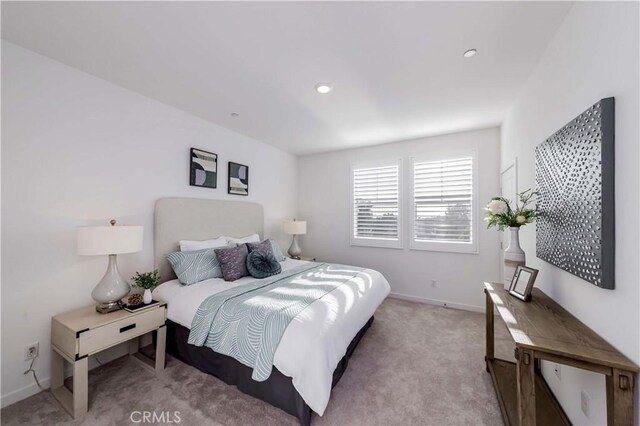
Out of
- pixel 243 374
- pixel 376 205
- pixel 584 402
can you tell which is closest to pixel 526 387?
pixel 584 402

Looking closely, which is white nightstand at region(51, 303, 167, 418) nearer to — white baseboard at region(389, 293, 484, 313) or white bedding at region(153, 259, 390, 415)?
white bedding at region(153, 259, 390, 415)

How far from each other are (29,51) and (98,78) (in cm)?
42

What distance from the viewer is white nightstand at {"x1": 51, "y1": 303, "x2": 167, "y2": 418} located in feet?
5.55

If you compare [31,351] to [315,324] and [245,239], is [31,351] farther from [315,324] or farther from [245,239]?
[315,324]

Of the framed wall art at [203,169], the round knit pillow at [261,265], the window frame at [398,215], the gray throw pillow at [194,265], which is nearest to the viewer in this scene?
the gray throw pillow at [194,265]

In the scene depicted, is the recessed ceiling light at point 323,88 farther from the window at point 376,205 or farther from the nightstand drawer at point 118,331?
the nightstand drawer at point 118,331

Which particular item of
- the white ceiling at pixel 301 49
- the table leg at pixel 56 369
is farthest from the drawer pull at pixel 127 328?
the white ceiling at pixel 301 49

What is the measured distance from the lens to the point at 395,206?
163 inches

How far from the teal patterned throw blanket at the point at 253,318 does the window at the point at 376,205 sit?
1.94m

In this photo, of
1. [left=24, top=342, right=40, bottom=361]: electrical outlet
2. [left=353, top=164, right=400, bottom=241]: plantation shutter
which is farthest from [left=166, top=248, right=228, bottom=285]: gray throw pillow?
[left=353, top=164, right=400, bottom=241]: plantation shutter

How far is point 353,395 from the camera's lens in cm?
189

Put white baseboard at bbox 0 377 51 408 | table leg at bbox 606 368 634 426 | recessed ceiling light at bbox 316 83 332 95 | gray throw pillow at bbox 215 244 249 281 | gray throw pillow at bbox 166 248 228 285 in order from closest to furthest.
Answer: table leg at bbox 606 368 634 426
white baseboard at bbox 0 377 51 408
recessed ceiling light at bbox 316 83 332 95
gray throw pillow at bbox 166 248 228 285
gray throw pillow at bbox 215 244 249 281

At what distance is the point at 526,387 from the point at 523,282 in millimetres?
774

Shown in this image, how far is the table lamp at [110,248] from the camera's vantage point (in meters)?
1.82
